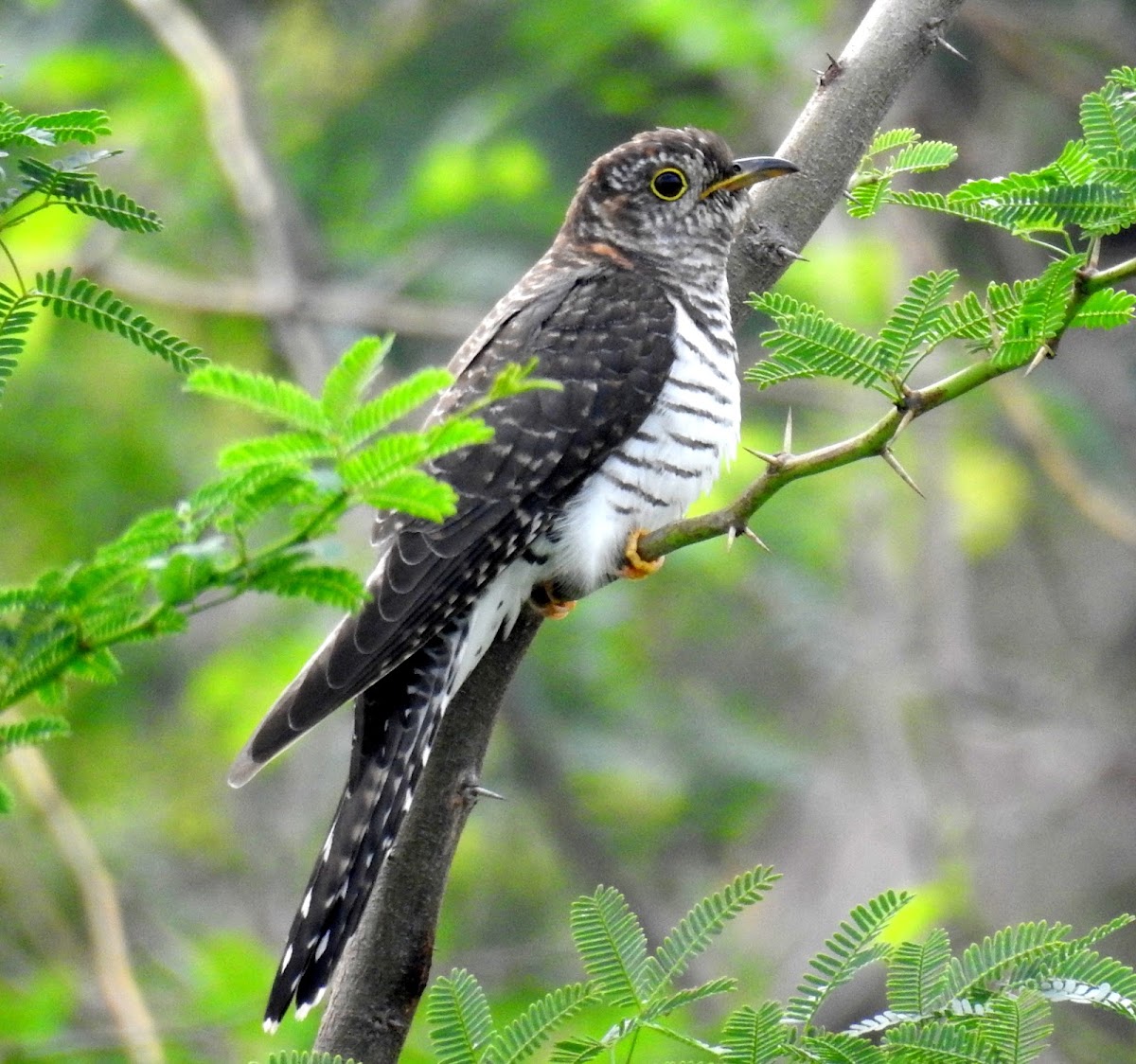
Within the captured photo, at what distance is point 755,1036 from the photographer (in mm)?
1913

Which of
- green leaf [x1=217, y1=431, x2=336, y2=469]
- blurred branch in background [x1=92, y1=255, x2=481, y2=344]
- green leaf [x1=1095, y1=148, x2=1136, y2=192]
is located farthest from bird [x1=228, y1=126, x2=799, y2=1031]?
blurred branch in background [x1=92, y1=255, x2=481, y2=344]

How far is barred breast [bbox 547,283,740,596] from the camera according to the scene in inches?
134

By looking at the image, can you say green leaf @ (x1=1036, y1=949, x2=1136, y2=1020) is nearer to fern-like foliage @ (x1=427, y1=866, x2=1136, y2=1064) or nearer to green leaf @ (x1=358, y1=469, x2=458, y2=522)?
fern-like foliage @ (x1=427, y1=866, x2=1136, y2=1064)

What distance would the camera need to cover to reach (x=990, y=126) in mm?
7195

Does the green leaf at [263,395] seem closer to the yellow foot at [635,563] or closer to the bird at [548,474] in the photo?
the bird at [548,474]

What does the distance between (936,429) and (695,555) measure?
1253 millimetres

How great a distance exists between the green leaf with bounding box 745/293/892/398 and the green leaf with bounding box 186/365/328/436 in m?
0.79

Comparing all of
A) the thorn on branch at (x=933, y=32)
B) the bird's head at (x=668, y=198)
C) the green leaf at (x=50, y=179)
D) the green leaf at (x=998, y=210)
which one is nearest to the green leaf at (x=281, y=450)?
the green leaf at (x=50, y=179)

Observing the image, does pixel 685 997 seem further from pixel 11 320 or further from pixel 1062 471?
pixel 1062 471

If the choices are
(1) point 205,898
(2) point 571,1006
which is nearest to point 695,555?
(1) point 205,898


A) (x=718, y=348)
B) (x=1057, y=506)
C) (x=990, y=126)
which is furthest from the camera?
(x=1057, y=506)

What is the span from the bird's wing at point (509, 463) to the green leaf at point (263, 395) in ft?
3.64

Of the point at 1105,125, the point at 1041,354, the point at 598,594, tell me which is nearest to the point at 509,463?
the point at 1041,354

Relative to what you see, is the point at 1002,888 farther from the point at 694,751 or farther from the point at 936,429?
the point at 936,429
